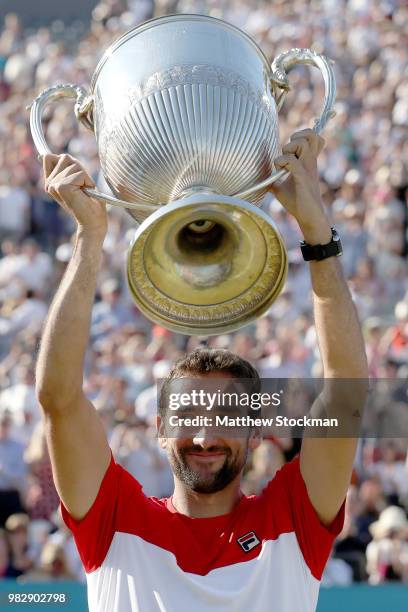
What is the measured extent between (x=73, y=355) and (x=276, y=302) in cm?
367

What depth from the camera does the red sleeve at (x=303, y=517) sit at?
9.70 feet

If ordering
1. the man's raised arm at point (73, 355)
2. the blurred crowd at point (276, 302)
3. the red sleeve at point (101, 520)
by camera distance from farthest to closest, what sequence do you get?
the blurred crowd at point (276, 302), the red sleeve at point (101, 520), the man's raised arm at point (73, 355)

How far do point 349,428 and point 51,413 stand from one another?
2.24ft

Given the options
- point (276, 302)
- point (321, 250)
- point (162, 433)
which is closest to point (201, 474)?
point (162, 433)

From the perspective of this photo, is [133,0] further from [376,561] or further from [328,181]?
[376,561]

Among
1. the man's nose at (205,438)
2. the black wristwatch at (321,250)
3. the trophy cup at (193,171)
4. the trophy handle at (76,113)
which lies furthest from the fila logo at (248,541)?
the trophy handle at (76,113)

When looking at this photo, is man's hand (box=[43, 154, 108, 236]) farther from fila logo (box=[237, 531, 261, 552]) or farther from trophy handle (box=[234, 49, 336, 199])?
fila logo (box=[237, 531, 261, 552])

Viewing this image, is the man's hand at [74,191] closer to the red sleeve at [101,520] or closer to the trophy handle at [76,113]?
the trophy handle at [76,113]

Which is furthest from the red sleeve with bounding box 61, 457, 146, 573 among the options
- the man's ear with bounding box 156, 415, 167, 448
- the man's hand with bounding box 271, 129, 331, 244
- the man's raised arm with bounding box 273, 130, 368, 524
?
the man's hand with bounding box 271, 129, 331, 244

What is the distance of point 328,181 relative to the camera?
10461mm

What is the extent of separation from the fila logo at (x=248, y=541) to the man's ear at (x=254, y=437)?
20 centimetres

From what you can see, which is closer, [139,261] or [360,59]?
[139,261]

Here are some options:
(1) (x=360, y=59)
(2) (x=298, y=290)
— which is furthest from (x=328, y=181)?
(1) (x=360, y=59)

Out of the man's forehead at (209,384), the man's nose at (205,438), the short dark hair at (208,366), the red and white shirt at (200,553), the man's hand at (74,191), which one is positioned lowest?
the red and white shirt at (200,553)
